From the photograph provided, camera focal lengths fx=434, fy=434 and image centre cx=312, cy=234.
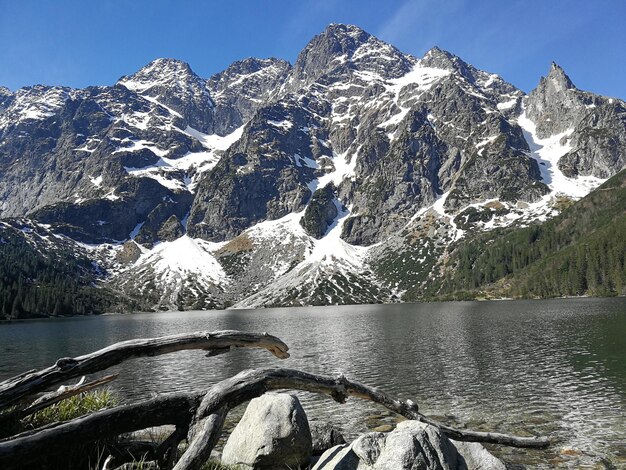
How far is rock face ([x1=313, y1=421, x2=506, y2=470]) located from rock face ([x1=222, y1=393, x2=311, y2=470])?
232 centimetres

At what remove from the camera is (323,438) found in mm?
18031

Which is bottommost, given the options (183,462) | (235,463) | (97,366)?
(235,463)

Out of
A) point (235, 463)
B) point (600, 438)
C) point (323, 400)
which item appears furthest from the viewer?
point (323, 400)

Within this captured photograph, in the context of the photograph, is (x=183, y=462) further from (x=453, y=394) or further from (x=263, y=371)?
(x=453, y=394)

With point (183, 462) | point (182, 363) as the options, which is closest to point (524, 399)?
point (183, 462)

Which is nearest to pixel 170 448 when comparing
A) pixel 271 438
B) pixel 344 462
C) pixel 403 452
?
pixel 344 462

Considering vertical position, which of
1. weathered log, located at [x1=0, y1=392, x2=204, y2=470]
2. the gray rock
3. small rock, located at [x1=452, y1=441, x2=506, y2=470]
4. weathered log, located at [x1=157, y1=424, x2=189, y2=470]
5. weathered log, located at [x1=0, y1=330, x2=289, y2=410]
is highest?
weathered log, located at [x1=0, y1=330, x2=289, y2=410]

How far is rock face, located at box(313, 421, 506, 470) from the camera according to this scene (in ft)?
36.0

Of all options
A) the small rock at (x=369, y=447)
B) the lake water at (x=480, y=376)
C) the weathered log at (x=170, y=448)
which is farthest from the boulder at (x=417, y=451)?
the lake water at (x=480, y=376)

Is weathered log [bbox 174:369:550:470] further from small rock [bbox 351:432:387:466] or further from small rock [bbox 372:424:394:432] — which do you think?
small rock [bbox 372:424:394:432]

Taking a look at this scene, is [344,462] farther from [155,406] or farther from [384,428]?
[384,428]

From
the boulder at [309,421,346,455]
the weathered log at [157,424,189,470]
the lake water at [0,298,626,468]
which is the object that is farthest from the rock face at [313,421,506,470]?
the lake water at [0,298,626,468]

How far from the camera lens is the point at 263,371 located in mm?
12000

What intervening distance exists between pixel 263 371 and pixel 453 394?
27.3 m
